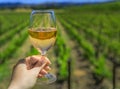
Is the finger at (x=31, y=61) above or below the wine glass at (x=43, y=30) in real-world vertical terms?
below

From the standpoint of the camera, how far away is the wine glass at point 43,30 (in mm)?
1272

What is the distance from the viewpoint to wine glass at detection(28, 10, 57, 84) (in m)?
1.27

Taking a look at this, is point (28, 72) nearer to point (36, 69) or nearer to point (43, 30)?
point (36, 69)

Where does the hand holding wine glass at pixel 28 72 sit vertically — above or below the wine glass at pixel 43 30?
below

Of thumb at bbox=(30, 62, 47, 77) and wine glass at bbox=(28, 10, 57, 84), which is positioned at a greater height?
wine glass at bbox=(28, 10, 57, 84)

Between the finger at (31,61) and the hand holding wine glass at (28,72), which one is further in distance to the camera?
the finger at (31,61)

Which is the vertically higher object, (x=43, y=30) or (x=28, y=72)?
(x=43, y=30)

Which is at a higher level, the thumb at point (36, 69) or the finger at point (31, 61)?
the finger at point (31, 61)

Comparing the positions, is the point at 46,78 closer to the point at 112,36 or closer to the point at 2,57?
the point at 2,57

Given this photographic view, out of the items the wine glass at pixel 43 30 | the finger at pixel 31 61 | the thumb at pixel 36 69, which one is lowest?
the thumb at pixel 36 69

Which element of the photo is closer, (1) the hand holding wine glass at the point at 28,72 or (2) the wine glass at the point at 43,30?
(1) the hand holding wine glass at the point at 28,72

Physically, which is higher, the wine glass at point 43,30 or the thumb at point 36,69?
the wine glass at point 43,30

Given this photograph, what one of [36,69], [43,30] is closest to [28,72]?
[36,69]

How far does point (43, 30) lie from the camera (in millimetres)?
1302
